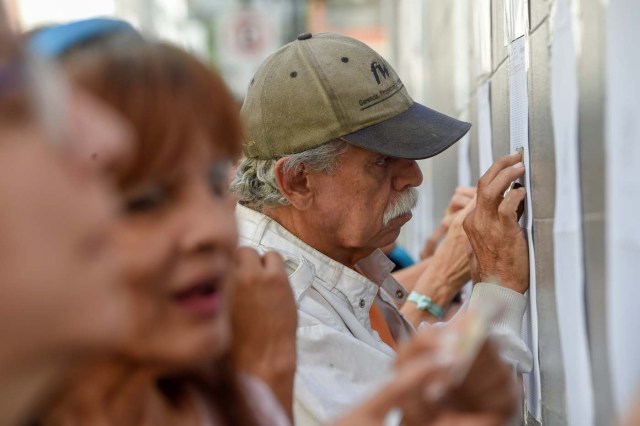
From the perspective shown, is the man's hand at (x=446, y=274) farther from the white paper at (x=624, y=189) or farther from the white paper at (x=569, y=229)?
the white paper at (x=624, y=189)

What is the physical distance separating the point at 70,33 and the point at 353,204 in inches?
55.4

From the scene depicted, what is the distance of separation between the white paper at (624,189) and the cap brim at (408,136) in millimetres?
966

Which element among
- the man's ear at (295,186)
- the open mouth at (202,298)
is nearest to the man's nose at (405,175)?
the man's ear at (295,186)

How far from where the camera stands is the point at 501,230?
2.58 meters

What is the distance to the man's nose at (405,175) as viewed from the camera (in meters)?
2.68

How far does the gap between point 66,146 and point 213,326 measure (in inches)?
17.7

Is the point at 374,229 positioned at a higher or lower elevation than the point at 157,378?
lower

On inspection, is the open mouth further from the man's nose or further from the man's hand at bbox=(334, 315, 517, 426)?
the man's nose

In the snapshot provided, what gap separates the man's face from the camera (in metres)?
2.62

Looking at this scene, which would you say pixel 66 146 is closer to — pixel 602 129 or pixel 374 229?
pixel 602 129

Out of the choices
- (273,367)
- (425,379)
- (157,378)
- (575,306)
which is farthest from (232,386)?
(575,306)

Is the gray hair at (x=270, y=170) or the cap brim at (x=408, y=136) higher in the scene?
the cap brim at (x=408, y=136)

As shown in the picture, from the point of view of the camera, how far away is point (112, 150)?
875 mm

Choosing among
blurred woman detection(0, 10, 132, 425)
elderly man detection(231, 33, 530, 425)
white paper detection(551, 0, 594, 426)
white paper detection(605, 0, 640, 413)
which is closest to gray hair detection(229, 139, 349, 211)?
elderly man detection(231, 33, 530, 425)
